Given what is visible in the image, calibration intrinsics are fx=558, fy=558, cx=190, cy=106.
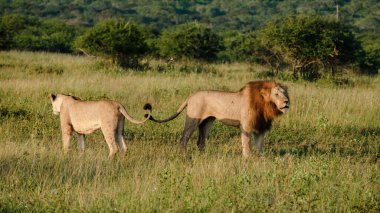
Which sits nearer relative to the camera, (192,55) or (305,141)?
(305,141)

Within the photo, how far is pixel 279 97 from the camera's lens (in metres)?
7.51

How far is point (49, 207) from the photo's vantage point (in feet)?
15.4

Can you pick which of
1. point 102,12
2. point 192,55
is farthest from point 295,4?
point 192,55

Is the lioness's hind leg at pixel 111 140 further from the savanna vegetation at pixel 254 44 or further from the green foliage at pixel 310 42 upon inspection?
the green foliage at pixel 310 42

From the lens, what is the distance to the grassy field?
5070mm

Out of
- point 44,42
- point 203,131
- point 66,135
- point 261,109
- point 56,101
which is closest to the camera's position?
point 66,135

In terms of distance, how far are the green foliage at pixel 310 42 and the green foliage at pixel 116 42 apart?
506cm

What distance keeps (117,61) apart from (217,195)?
16.6 m

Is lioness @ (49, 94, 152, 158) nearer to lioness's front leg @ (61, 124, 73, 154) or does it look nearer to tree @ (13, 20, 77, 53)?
lioness's front leg @ (61, 124, 73, 154)

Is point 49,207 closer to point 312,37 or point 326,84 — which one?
point 326,84

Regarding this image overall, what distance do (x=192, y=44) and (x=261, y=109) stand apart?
1717cm

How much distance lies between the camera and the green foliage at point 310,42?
20.2 m

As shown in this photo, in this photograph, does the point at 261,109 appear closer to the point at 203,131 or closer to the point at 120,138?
the point at 203,131

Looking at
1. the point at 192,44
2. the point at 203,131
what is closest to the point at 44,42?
the point at 192,44
